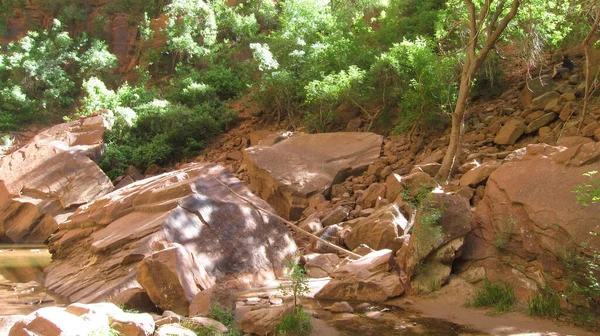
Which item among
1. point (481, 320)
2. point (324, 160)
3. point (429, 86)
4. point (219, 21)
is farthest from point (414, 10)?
point (481, 320)

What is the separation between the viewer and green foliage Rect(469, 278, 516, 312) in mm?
5965

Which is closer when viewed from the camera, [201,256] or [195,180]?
[201,256]

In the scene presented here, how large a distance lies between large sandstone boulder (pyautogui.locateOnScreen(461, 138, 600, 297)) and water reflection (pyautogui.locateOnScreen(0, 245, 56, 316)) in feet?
18.9

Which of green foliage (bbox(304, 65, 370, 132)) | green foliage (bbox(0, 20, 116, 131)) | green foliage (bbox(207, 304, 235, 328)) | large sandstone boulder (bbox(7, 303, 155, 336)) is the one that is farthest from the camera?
green foliage (bbox(0, 20, 116, 131))

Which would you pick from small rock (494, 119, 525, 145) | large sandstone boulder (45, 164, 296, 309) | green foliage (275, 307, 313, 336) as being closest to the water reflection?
large sandstone boulder (45, 164, 296, 309)

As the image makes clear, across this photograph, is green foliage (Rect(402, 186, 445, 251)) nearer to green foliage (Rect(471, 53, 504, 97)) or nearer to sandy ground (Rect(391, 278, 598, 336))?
sandy ground (Rect(391, 278, 598, 336))

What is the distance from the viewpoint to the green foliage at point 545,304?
549 cm

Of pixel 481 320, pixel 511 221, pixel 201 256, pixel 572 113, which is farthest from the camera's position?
pixel 572 113

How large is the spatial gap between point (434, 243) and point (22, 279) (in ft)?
22.4

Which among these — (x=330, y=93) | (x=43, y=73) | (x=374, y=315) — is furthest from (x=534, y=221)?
(x=43, y=73)

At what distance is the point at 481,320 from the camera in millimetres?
5633

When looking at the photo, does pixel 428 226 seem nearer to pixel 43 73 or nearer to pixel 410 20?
pixel 410 20

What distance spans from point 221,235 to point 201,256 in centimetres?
60

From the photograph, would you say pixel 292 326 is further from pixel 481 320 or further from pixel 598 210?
pixel 598 210
